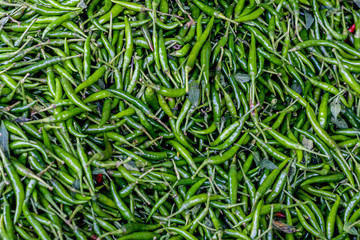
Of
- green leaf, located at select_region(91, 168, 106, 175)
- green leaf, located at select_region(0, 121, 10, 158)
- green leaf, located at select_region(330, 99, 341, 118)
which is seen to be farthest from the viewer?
green leaf, located at select_region(330, 99, 341, 118)

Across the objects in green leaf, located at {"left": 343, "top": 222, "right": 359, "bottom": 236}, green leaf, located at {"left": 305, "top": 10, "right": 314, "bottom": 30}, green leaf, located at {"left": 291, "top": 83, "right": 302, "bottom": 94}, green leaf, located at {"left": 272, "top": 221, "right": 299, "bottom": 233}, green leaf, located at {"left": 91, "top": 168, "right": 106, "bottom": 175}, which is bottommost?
green leaf, located at {"left": 272, "top": 221, "right": 299, "bottom": 233}

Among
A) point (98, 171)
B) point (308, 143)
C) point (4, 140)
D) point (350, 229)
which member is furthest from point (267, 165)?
point (4, 140)

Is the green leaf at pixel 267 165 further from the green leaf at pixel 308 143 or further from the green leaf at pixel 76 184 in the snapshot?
the green leaf at pixel 76 184

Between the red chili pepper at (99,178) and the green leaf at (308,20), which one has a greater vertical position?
the green leaf at (308,20)

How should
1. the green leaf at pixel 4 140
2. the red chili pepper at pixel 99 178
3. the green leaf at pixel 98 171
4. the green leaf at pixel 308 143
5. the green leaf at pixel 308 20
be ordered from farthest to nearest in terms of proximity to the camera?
1. the green leaf at pixel 308 20
2. the green leaf at pixel 308 143
3. the red chili pepper at pixel 99 178
4. the green leaf at pixel 98 171
5. the green leaf at pixel 4 140

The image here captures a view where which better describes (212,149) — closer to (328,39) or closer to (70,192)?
(70,192)

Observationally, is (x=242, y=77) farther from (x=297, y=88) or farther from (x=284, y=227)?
(x=284, y=227)

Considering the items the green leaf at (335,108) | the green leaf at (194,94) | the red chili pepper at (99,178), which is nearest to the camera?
the red chili pepper at (99,178)

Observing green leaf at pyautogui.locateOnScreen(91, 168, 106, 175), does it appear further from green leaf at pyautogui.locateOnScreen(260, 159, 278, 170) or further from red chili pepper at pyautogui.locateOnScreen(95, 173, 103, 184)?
green leaf at pyautogui.locateOnScreen(260, 159, 278, 170)

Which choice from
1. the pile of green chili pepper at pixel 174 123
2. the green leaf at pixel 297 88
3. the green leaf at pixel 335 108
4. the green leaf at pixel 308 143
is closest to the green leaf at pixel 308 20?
the pile of green chili pepper at pixel 174 123

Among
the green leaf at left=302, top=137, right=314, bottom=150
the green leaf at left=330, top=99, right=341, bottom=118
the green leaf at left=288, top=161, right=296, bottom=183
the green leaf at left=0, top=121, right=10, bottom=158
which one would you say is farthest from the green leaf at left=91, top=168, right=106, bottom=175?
the green leaf at left=330, top=99, right=341, bottom=118
